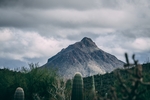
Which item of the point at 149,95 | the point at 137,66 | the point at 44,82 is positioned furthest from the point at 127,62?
the point at 44,82

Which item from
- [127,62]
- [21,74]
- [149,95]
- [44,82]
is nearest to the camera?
[127,62]

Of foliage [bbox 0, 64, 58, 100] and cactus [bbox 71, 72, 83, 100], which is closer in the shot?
cactus [bbox 71, 72, 83, 100]

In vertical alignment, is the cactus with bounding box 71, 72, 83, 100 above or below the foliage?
below

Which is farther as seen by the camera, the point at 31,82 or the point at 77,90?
the point at 31,82

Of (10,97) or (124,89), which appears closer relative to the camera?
(124,89)

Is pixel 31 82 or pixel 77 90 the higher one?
pixel 31 82

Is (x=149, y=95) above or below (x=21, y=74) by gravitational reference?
below

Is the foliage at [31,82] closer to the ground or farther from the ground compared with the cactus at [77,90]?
farther from the ground

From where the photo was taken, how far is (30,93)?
152ft

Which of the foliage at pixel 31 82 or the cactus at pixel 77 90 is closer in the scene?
the cactus at pixel 77 90

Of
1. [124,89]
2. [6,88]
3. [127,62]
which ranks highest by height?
[6,88]

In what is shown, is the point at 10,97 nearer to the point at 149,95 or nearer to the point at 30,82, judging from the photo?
the point at 30,82

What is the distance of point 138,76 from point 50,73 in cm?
3815

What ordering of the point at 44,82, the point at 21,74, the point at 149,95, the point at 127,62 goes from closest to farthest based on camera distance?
the point at 127,62 < the point at 149,95 < the point at 44,82 < the point at 21,74
